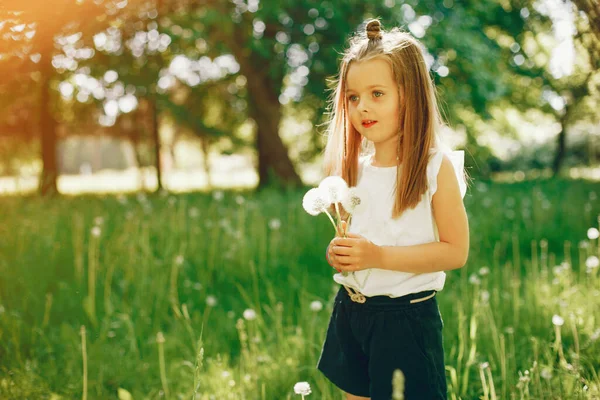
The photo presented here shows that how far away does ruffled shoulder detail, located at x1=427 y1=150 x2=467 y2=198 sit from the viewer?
5.36 feet

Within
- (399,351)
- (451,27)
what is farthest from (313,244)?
(451,27)

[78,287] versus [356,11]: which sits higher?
[356,11]

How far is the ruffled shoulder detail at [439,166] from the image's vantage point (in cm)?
163

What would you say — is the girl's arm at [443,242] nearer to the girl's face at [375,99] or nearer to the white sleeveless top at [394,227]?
the white sleeveless top at [394,227]

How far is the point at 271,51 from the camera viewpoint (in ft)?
27.2

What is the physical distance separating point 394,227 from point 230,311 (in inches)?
72.9

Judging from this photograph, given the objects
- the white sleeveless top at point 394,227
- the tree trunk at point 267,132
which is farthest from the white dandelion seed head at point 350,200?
the tree trunk at point 267,132

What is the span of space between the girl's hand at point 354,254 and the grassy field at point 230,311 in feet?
1.50

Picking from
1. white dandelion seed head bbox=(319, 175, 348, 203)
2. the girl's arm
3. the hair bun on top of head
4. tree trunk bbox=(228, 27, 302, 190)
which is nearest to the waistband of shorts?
the girl's arm

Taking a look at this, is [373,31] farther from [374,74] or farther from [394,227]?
[394,227]

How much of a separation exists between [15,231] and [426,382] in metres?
4.03

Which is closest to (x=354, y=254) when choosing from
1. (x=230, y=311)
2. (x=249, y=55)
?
(x=230, y=311)

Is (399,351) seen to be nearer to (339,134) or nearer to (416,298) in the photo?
(416,298)

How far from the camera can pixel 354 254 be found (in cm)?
154
